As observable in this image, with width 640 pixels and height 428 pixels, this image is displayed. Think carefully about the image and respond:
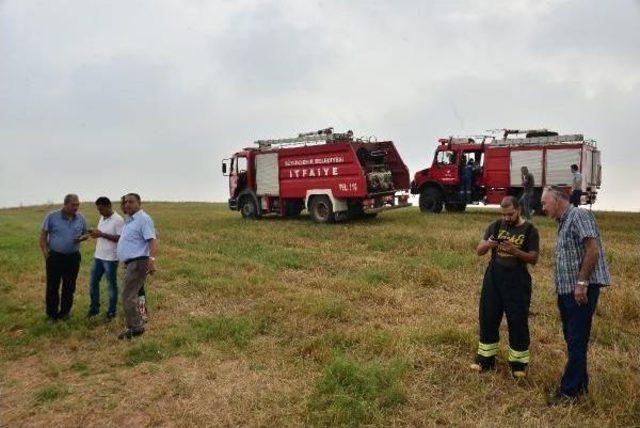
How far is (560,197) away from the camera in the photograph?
14.7 feet

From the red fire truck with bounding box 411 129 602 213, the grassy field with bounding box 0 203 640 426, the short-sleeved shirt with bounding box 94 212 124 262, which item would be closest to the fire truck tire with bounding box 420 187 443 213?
the red fire truck with bounding box 411 129 602 213

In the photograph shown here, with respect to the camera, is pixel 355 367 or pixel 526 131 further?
pixel 526 131

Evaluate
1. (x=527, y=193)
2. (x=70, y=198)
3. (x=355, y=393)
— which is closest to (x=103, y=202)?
(x=70, y=198)

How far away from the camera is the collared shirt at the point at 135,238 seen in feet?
21.6

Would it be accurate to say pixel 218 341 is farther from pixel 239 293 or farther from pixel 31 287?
pixel 31 287

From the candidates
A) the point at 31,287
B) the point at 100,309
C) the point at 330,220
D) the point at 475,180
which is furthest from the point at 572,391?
the point at 475,180

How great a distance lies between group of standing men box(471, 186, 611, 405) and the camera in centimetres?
432

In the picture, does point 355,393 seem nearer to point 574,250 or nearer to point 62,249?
point 574,250

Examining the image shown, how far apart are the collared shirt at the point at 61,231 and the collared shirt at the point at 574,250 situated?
19.8 feet

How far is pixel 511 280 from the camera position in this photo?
4.93 meters

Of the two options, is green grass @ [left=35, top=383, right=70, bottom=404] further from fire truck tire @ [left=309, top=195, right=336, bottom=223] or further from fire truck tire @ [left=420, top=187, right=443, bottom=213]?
fire truck tire @ [left=420, top=187, right=443, bottom=213]

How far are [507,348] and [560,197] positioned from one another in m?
1.97

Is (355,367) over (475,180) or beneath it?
beneath

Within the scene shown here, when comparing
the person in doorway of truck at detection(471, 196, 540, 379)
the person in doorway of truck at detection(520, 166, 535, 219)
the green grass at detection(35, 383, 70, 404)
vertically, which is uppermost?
the person in doorway of truck at detection(520, 166, 535, 219)
